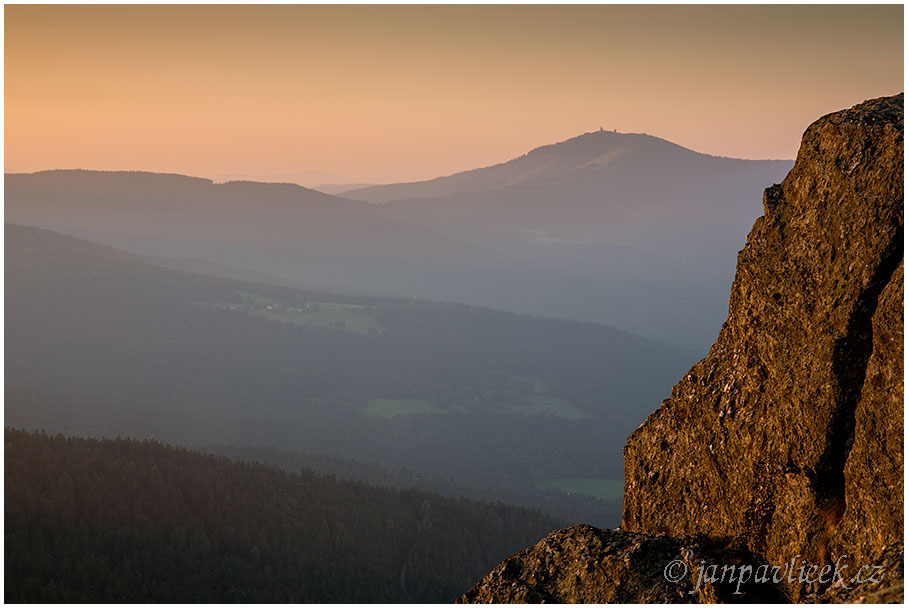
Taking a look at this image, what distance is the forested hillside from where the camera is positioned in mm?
62344

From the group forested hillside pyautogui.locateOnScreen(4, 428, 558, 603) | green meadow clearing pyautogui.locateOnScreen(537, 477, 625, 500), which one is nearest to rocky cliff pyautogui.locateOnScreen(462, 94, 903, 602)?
forested hillside pyautogui.locateOnScreen(4, 428, 558, 603)

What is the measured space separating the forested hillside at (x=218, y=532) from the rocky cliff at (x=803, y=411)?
49585mm

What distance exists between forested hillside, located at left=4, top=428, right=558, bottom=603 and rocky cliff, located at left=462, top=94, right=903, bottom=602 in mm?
49585

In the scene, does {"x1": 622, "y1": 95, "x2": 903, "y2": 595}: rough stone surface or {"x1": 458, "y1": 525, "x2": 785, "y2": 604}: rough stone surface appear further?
{"x1": 458, "y1": 525, "x2": 785, "y2": 604}: rough stone surface

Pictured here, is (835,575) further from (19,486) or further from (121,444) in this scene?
(121,444)

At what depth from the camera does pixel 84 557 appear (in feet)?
203

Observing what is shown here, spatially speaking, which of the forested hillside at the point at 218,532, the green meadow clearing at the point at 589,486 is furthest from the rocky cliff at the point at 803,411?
the green meadow clearing at the point at 589,486

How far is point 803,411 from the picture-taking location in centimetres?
1137

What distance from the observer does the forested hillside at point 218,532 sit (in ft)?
205

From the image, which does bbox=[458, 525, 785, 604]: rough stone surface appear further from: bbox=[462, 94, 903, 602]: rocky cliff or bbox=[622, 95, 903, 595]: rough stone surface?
bbox=[622, 95, 903, 595]: rough stone surface

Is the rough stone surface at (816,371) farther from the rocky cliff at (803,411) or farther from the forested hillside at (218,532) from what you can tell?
the forested hillside at (218,532)

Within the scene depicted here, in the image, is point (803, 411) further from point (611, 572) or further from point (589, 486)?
point (589, 486)

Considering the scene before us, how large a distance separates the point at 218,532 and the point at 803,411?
7528cm

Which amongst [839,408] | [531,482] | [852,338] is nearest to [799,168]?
[852,338]
